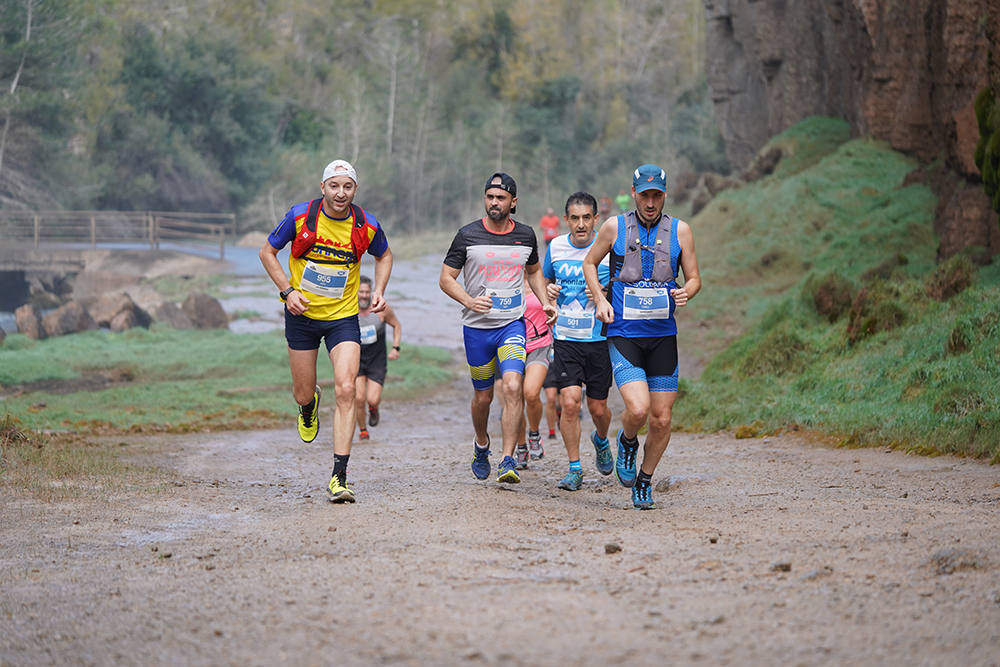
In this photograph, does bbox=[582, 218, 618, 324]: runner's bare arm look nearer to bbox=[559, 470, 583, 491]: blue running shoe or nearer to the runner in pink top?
the runner in pink top

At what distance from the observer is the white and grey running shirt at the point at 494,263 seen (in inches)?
338

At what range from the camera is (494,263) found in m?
8.59

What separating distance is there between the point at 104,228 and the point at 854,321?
33978 mm

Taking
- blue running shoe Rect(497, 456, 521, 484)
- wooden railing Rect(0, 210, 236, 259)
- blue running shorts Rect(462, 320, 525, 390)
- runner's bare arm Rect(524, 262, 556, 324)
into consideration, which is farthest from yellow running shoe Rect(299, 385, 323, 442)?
wooden railing Rect(0, 210, 236, 259)

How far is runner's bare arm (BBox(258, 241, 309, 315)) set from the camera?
26.1 ft

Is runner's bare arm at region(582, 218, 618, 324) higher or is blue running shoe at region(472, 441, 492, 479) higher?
runner's bare arm at region(582, 218, 618, 324)

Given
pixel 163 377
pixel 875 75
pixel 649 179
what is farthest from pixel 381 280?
pixel 875 75

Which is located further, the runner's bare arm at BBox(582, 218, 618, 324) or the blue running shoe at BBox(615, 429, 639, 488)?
the blue running shoe at BBox(615, 429, 639, 488)

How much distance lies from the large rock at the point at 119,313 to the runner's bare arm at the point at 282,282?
68.0 ft

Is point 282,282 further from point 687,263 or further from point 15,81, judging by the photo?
point 15,81

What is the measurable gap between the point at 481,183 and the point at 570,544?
6165 cm

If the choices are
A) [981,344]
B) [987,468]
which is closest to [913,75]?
[981,344]

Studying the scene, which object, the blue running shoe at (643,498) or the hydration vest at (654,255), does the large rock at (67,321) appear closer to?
the blue running shoe at (643,498)

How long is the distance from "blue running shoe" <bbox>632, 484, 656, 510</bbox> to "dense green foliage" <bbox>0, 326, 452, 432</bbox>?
8424mm
